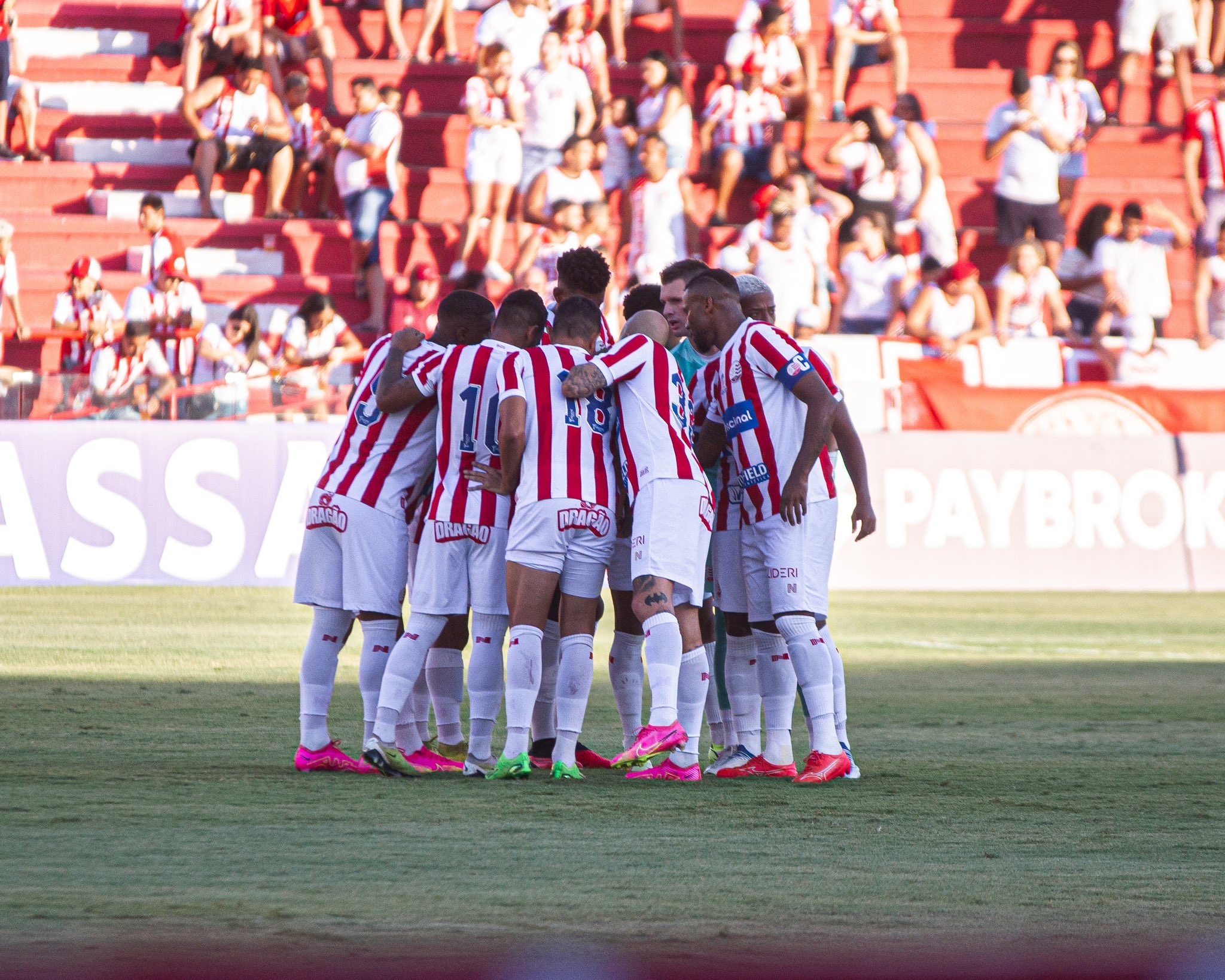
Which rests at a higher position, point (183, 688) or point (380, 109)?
point (380, 109)

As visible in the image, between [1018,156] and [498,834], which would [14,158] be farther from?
[498,834]

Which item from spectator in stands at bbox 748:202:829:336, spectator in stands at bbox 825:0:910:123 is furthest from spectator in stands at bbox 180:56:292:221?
spectator in stands at bbox 825:0:910:123

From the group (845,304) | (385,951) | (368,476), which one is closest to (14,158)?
(845,304)

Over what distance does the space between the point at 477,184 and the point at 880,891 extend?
49.9ft

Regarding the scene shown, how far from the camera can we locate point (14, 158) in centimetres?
2047

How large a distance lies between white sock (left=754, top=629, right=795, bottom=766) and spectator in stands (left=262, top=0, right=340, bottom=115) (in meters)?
14.6

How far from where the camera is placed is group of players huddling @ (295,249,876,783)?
6.97m

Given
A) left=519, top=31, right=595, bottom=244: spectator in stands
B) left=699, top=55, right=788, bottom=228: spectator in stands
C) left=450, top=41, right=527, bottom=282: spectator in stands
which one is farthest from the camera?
left=699, top=55, right=788, bottom=228: spectator in stands

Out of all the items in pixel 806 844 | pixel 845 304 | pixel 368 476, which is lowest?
pixel 806 844

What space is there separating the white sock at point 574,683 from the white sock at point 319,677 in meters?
0.89

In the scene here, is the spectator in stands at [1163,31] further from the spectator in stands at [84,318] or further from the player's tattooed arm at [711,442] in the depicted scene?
the player's tattooed arm at [711,442]

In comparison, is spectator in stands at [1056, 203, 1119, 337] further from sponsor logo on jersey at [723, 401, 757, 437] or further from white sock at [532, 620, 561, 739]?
white sock at [532, 620, 561, 739]

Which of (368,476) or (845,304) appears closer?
(368,476)

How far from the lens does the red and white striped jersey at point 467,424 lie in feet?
23.4
